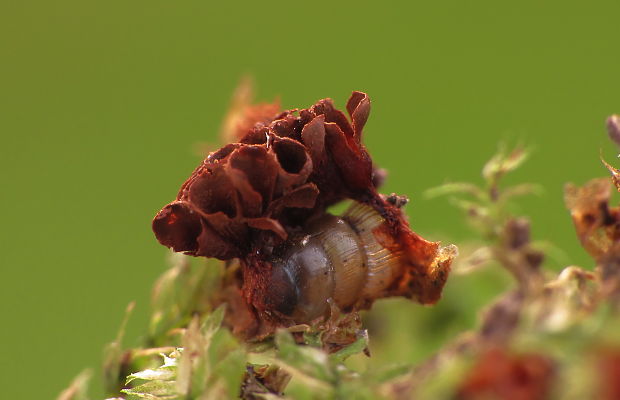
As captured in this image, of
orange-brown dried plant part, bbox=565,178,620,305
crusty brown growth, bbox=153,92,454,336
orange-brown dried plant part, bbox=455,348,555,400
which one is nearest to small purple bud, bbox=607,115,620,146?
orange-brown dried plant part, bbox=565,178,620,305

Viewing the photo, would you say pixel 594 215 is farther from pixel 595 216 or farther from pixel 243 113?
pixel 243 113

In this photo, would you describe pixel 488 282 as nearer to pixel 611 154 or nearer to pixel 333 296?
pixel 611 154

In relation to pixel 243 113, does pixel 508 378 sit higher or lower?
lower

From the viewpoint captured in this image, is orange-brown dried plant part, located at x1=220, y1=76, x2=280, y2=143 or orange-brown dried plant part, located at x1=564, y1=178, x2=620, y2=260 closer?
orange-brown dried plant part, located at x1=564, y1=178, x2=620, y2=260

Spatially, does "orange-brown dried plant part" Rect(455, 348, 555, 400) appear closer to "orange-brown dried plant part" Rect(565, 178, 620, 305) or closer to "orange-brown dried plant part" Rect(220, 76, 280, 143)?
"orange-brown dried plant part" Rect(565, 178, 620, 305)

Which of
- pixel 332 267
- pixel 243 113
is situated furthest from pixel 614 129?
pixel 243 113

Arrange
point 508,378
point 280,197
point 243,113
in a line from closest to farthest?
point 508,378
point 280,197
point 243,113
